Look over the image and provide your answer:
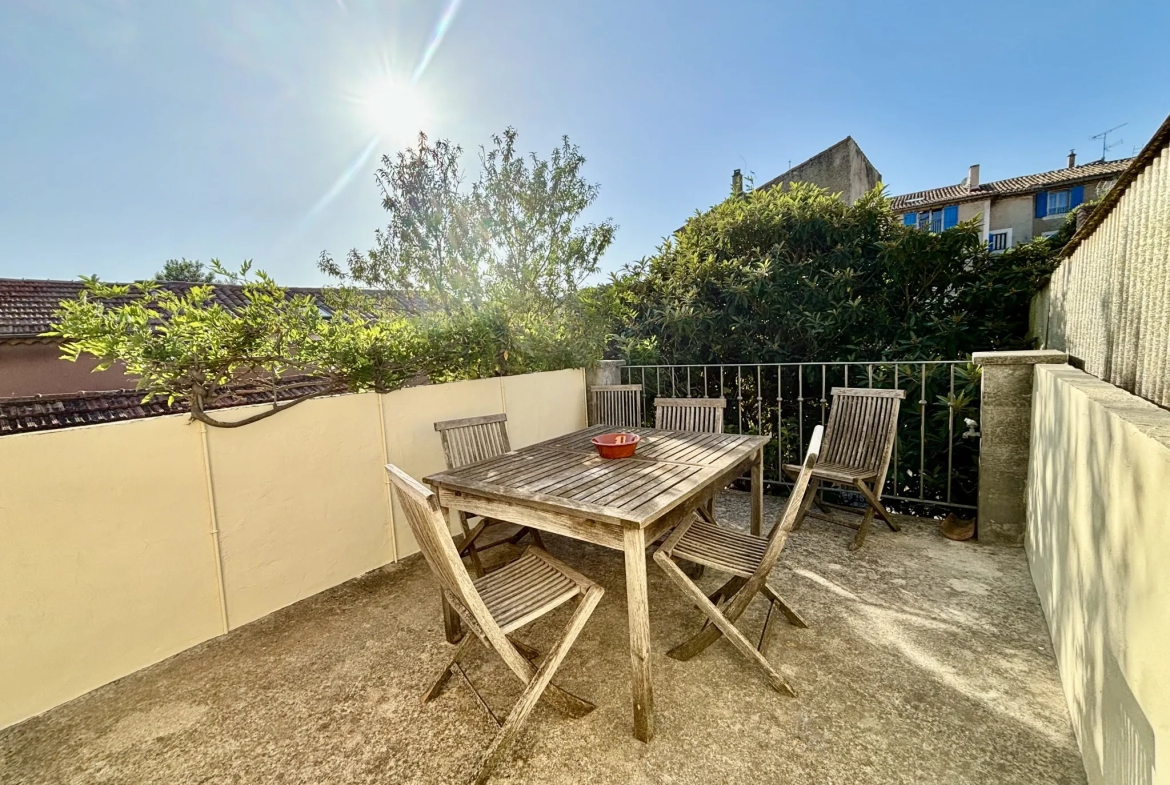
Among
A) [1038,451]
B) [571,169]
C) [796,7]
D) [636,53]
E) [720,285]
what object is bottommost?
[1038,451]

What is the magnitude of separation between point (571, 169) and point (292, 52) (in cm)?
281

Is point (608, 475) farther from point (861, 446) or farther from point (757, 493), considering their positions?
point (861, 446)

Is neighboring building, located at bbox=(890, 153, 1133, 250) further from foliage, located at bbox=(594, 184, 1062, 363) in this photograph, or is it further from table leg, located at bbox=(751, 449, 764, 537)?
table leg, located at bbox=(751, 449, 764, 537)

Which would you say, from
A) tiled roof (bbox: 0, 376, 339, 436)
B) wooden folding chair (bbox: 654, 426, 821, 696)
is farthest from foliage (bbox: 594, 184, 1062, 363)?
tiled roof (bbox: 0, 376, 339, 436)

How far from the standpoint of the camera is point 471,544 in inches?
127

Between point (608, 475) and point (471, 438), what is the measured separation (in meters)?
1.43

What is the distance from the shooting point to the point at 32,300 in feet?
30.0

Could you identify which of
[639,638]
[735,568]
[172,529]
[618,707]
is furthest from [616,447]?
[172,529]

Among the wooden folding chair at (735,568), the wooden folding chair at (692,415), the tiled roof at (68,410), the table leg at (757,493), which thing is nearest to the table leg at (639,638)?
the wooden folding chair at (735,568)

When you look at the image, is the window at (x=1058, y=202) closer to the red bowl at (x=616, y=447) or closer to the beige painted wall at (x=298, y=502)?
the red bowl at (x=616, y=447)

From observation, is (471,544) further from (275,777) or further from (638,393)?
(638,393)

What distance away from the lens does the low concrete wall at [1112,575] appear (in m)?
1.01

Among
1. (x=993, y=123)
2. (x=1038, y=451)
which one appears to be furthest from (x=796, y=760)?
(x=993, y=123)

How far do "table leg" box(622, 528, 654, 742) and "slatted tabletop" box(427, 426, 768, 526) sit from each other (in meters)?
0.12
